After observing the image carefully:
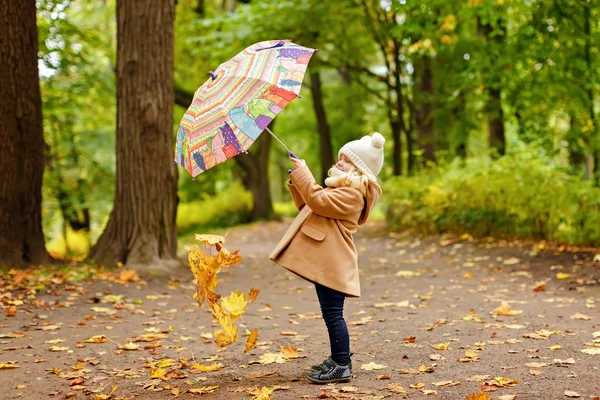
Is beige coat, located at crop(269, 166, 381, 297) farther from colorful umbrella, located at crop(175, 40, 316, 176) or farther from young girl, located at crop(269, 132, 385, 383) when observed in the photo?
colorful umbrella, located at crop(175, 40, 316, 176)

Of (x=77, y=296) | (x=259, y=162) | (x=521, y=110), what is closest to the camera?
(x=77, y=296)

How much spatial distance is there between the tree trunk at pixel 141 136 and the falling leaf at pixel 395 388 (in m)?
5.29

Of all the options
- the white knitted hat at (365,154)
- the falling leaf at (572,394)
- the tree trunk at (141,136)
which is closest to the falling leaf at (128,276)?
the tree trunk at (141,136)

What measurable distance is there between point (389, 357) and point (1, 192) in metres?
5.64

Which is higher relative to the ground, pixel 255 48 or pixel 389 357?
pixel 255 48

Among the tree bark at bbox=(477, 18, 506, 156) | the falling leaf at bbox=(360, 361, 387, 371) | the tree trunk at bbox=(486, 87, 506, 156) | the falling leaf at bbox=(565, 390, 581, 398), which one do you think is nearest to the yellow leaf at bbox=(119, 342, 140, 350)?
the falling leaf at bbox=(360, 361, 387, 371)

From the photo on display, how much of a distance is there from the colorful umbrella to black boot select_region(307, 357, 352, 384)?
1.52 metres

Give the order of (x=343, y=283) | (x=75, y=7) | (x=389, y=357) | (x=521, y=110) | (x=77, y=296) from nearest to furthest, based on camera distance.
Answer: (x=343, y=283) < (x=389, y=357) < (x=77, y=296) < (x=521, y=110) < (x=75, y=7)

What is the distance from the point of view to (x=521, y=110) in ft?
39.6

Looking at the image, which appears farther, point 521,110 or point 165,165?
point 521,110

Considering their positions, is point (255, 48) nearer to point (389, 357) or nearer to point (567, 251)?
point (389, 357)

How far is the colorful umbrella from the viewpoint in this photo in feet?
12.8

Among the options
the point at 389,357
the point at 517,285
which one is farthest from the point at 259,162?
the point at 389,357

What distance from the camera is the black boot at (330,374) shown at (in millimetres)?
4117
